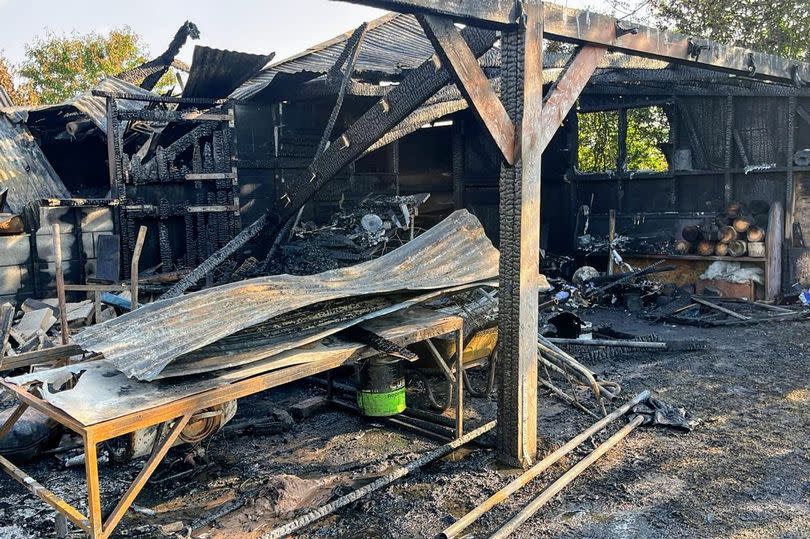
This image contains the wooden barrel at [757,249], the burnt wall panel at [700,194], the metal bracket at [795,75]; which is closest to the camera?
the metal bracket at [795,75]

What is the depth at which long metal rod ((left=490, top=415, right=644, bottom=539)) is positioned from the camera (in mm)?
4035

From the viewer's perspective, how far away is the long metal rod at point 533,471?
13.0ft

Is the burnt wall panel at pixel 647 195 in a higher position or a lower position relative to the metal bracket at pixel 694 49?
lower

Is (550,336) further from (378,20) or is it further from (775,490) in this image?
(378,20)

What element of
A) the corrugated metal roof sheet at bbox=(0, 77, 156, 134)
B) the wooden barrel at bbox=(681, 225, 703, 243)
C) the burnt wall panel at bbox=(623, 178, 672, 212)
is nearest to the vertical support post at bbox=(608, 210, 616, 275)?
the burnt wall panel at bbox=(623, 178, 672, 212)

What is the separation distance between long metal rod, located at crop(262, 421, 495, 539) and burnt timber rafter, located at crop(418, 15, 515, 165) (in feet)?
8.07

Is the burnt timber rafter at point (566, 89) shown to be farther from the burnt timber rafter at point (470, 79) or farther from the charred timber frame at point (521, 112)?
the burnt timber rafter at point (470, 79)

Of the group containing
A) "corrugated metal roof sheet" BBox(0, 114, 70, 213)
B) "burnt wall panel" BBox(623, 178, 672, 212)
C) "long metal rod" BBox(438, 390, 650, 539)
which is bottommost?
"long metal rod" BBox(438, 390, 650, 539)

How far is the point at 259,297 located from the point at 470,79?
7.15 feet

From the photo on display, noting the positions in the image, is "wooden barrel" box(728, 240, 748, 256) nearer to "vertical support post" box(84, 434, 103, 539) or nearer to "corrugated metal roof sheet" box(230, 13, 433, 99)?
"corrugated metal roof sheet" box(230, 13, 433, 99)

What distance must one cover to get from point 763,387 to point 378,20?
10.1 meters

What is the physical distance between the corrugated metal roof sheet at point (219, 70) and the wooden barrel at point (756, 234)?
875cm

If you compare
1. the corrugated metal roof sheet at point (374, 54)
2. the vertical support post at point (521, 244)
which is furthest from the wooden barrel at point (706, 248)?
the vertical support post at point (521, 244)

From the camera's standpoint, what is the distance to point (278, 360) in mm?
3986
